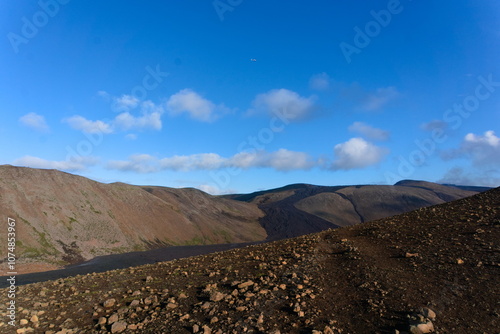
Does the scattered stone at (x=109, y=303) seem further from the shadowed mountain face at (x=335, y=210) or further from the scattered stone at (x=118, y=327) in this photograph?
the shadowed mountain face at (x=335, y=210)

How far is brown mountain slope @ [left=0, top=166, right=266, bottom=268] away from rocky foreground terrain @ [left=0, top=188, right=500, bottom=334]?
175ft

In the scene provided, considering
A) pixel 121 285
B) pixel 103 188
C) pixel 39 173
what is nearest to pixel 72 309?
pixel 121 285

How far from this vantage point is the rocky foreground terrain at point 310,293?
798 centimetres

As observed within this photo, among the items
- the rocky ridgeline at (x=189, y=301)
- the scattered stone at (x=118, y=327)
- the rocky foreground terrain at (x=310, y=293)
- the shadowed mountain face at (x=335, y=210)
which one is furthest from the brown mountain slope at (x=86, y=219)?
the scattered stone at (x=118, y=327)

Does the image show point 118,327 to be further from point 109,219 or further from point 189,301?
point 109,219

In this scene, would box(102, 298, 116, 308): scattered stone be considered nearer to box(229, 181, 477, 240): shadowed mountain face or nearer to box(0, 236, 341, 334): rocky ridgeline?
box(0, 236, 341, 334): rocky ridgeline

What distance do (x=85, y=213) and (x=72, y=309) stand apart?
72860 mm

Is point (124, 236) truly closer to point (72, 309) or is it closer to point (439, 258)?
point (72, 309)

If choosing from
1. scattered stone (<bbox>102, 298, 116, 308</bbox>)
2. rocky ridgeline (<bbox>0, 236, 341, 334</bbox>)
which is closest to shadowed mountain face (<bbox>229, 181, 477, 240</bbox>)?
rocky ridgeline (<bbox>0, 236, 341, 334</bbox>)

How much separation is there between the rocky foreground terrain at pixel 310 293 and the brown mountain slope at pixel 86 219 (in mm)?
53234

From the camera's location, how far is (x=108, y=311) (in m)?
9.97

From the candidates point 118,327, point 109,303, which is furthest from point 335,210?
point 118,327

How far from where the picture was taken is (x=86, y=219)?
237 ft

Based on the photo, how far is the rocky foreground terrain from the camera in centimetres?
798
